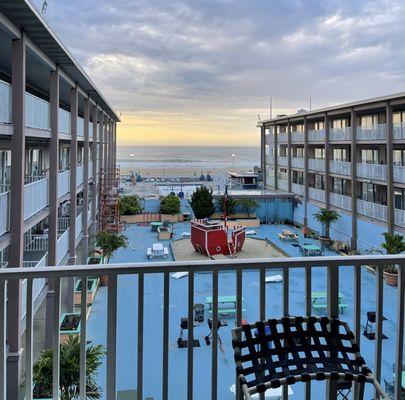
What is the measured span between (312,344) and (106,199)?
70.0 ft

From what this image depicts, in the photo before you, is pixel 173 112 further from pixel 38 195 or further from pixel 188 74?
pixel 38 195

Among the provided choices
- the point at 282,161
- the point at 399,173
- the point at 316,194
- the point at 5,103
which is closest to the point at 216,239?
the point at 399,173

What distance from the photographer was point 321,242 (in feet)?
70.5

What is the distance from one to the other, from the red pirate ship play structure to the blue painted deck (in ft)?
8.25

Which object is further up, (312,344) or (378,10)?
(378,10)

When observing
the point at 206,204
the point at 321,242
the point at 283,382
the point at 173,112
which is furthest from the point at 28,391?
the point at 173,112

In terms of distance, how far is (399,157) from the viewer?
59.7 feet

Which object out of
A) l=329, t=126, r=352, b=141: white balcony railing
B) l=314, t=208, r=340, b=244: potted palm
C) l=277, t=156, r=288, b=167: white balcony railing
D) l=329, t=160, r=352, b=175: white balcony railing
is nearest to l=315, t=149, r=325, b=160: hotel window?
l=329, t=160, r=352, b=175: white balcony railing

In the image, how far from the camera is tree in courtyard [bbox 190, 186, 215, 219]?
26156mm

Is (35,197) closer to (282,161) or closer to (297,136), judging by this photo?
(297,136)

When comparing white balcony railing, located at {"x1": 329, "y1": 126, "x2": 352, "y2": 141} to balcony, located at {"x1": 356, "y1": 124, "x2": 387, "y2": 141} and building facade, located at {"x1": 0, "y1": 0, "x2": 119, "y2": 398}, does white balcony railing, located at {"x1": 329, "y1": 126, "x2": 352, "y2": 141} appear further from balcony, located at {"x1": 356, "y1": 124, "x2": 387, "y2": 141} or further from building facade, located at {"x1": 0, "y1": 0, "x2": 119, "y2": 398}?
building facade, located at {"x1": 0, "y1": 0, "x2": 119, "y2": 398}

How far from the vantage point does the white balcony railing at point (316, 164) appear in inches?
941

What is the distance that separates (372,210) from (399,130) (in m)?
3.89

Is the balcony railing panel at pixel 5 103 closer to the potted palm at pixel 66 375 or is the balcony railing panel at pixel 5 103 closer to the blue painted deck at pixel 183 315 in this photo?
the blue painted deck at pixel 183 315
